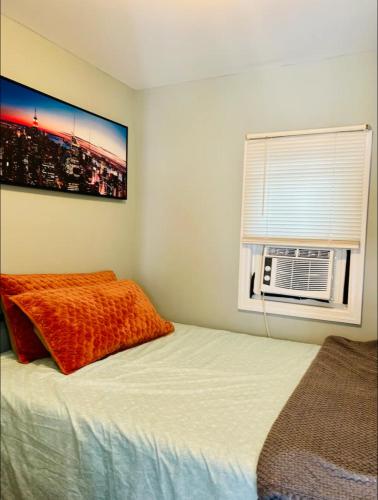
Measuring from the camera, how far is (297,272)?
6.24ft

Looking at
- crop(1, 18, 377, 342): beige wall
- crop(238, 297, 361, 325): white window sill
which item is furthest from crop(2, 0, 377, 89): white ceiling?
crop(238, 297, 361, 325): white window sill

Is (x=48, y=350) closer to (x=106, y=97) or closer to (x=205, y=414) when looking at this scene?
(x=205, y=414)

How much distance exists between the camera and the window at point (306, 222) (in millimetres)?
1757

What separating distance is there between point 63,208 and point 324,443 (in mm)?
1404

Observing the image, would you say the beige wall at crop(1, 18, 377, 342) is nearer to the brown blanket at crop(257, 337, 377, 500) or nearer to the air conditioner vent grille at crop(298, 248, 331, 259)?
the air conditioner vent grille at crop(298, 248, 331, 259)

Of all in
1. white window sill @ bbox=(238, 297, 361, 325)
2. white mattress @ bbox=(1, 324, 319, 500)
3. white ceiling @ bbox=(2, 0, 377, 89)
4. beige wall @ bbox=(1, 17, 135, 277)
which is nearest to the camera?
white mattress @ bbox=(1, 324, 319, 500)

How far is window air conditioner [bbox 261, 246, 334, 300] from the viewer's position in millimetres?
1841

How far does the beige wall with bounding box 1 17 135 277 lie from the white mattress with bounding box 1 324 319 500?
0.47m

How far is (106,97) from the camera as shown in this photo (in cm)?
203

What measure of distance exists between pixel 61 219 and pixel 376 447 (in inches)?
57.6

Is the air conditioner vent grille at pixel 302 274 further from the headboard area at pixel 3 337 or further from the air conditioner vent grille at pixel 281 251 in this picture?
the headboard area at pixel 3 337

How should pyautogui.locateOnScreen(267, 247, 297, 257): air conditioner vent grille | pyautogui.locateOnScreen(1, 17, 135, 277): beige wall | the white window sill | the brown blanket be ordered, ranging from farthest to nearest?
pyautogui.locateOnScreen(267, 247, 297, 257): air conditioner vent grille, the white window sill, pyautogui.locateOnScreen(1, 17, 135, 277): beige wall, the brown blanket

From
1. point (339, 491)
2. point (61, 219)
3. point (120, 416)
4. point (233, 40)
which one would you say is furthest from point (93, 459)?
point (233, 40)

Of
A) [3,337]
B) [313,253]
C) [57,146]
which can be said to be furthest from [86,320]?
[313,253]
